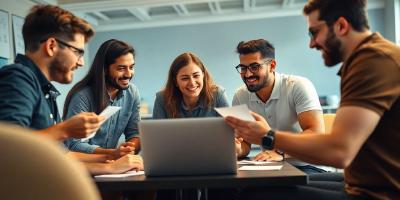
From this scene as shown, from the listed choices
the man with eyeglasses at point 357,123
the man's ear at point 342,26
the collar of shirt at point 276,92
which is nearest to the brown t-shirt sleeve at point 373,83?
the man with eyeglasses at point 357,123

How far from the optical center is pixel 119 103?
2418 mm

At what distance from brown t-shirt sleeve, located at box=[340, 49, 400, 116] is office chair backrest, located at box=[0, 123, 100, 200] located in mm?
847

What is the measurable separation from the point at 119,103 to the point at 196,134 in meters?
1.29

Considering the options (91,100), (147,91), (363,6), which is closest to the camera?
(363,6)

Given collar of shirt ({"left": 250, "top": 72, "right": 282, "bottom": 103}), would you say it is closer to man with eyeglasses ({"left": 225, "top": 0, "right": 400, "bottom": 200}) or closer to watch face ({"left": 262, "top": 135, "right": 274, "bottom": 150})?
man with eyeglasses ({"left": 225, "top": 0, "right": 400, "bottom": 200})

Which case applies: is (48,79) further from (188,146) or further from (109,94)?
(109,94)

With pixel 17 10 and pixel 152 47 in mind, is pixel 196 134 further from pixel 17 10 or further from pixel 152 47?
pixel 152 47

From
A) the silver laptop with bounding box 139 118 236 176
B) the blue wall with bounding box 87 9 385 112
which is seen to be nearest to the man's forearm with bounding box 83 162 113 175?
the silver laptop with bounding box 139 118 236 176

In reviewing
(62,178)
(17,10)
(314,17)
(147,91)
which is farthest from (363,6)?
(147,91)

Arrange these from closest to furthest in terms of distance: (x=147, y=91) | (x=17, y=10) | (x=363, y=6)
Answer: (x=363, y=6)
(x=17, y=10)
(x=147, y=91)

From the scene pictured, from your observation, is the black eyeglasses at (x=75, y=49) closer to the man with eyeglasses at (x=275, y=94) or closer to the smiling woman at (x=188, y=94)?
the smiling woman at (x=188, y=94)

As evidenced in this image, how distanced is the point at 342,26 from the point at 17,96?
3.70 ft

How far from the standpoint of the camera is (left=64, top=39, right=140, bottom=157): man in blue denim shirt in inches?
87.7

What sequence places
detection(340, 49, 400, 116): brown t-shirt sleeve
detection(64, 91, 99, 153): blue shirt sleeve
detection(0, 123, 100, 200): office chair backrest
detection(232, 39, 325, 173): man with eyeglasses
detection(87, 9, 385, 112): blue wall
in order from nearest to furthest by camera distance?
1. detection(0, 123, 100, 200): office chair backrest
2. detection(340, 49, 400, 116): brown t-shirt sleeve
3. detection(64, 91, 99, 153): blue shirt sleeve
4. detection(232, 39, 325, 173): man with eyeglasses
5. detection(87, 9, 385, 112): blue wall
